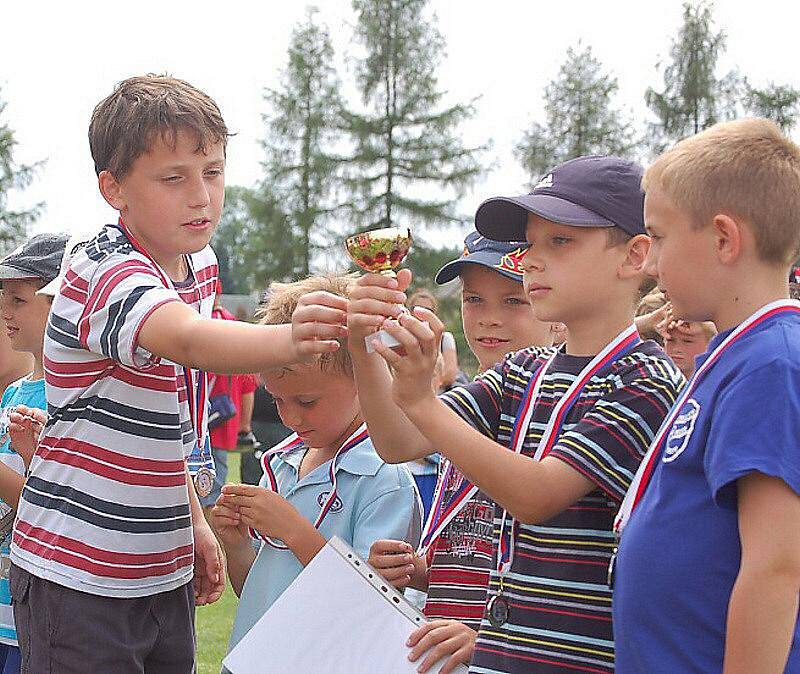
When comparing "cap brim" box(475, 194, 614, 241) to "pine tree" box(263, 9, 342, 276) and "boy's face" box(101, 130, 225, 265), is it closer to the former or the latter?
"boy's face" box(101, 130, 225, 265)

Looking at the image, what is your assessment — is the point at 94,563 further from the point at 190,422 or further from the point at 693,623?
the point at 693,623

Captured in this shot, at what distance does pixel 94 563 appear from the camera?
8.88ft

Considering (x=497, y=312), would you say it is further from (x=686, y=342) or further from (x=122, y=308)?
(x=122, y=308)

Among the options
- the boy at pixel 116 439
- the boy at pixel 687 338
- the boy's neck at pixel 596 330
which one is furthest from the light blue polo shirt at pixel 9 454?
the boy at pixel 687 338

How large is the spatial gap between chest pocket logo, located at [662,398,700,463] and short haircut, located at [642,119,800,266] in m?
0.33

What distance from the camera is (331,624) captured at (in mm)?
2625

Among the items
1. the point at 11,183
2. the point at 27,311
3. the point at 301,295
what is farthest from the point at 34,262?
the point at 11,183

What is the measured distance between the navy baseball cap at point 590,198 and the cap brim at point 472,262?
0.77 metres

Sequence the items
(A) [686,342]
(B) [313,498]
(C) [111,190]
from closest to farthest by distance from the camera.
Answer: (C) [111,190] < (B) [313,498] < (A) [686,342]

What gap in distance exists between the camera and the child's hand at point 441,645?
99.6 inches

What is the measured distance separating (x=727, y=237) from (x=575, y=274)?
0.45 metres

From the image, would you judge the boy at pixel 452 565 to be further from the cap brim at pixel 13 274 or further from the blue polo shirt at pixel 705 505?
the cap brim at pixel 13 274

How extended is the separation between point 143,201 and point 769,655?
1.75 m

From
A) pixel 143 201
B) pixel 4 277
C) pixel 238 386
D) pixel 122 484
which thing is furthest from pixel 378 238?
pixel 238 386
